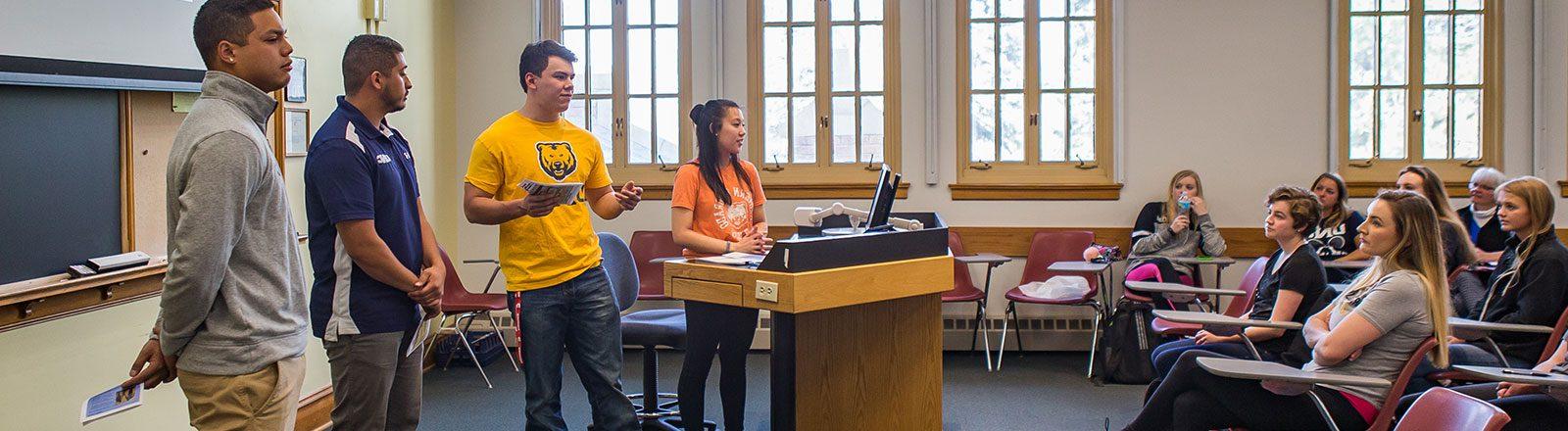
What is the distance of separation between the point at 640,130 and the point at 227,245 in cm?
479

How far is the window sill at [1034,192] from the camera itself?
21.5ft

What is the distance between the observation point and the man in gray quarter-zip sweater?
6.93ft

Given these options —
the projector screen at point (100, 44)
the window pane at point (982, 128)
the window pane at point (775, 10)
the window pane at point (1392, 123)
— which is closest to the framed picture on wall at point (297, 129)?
the projector screen at point (100, 44)

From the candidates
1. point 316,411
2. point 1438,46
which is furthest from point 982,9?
point 316,411

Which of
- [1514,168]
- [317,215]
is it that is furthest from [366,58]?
[1514,168]

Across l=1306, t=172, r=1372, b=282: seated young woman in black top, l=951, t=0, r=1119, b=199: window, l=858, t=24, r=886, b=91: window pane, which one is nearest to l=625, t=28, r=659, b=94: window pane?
l=858, t=24, r=886, b=91: window pane

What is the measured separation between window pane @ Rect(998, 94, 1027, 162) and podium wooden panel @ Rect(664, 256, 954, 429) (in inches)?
130

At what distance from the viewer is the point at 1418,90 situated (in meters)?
6.57

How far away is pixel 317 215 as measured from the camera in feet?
8.66

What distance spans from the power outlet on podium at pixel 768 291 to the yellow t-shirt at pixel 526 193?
2.32 ft

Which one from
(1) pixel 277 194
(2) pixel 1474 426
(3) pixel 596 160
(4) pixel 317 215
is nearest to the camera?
(2) pixel 1474 426

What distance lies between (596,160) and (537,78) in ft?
1.21

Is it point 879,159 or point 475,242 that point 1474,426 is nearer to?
point 879,159

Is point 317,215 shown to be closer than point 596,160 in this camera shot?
Yes
